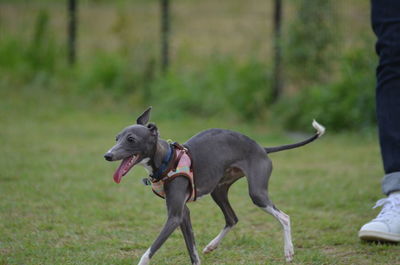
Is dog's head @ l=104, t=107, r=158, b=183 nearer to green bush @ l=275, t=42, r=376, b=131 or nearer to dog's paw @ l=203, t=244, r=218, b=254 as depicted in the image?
dog's paw @ l=203, t=244, r=218, b=254

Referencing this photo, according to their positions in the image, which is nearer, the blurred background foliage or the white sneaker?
the white sneaker

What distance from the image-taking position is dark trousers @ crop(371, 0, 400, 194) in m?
4.47

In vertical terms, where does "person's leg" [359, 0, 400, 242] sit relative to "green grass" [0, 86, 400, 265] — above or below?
above

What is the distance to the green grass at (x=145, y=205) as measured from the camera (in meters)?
4.13

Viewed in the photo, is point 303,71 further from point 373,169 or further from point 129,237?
point 129,237

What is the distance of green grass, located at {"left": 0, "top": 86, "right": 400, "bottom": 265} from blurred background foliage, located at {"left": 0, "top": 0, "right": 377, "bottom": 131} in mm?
499

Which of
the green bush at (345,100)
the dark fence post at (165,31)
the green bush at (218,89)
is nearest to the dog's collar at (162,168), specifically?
the green bush at (345,100)

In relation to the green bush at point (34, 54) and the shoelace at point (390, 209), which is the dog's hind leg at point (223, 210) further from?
the green bush at point (34, 54)

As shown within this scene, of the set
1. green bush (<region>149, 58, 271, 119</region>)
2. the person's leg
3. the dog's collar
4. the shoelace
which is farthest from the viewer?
green bush (<region>149, 58, 271, 119</region>)

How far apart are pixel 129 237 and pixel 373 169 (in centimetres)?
319

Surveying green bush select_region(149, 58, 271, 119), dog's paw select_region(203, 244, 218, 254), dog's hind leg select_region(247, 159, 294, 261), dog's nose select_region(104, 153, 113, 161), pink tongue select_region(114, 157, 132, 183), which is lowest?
green bush select_region(149, 58, 271, 119)

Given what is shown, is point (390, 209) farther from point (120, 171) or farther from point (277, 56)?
point (277, 56)

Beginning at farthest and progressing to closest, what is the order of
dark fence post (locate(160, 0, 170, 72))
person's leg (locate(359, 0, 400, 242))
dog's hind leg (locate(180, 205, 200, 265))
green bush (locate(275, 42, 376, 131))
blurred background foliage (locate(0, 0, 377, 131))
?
dark fence post (locate(160, 0, 170, 72)) → blurred background foliage (locate(0, 0, 377, 131)) → green bush (locate(275, 42, 376, 131)) → person's leg (locate(359, 0, 400, 242)) → dog's hind leg (locate(180, 205, 200, 265))

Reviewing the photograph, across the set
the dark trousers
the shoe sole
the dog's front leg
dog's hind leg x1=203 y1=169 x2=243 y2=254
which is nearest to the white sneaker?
the shoe sole
